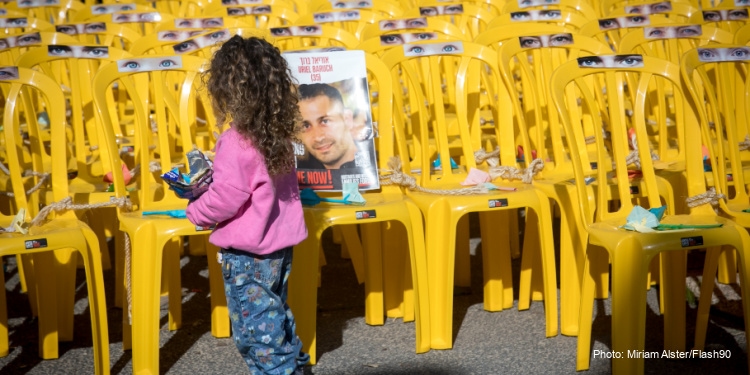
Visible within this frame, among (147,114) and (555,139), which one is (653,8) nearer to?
(555,139)

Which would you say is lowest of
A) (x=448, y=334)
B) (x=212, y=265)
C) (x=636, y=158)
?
(x=448, y=334)

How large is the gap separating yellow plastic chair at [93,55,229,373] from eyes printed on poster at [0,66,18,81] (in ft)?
1.21

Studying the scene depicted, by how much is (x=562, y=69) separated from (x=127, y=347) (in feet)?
7.35

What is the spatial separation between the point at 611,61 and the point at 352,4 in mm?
2668

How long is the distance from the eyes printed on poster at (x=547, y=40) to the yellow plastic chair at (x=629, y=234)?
1.32 feet

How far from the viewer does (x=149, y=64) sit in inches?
184

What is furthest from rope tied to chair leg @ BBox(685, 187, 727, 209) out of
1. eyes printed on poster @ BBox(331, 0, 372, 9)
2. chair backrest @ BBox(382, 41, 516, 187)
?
eyes printed on poster @ BBox(331, 0, 372, 9)

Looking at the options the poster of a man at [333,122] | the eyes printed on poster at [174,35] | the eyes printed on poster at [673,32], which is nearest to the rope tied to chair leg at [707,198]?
the eyes printed on poster at [673,32]

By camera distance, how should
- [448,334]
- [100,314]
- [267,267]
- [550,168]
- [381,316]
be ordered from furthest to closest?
[550,168] < [381,316] < [448,334] < [100,314] < [267,267]

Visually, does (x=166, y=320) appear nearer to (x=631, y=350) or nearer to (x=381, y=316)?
(x=381, y=316)

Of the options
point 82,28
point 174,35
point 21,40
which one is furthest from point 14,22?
point 174,35

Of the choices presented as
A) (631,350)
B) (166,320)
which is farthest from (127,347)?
(631,350)

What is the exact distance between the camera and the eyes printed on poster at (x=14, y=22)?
21.0ft

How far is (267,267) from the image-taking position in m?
3.68
